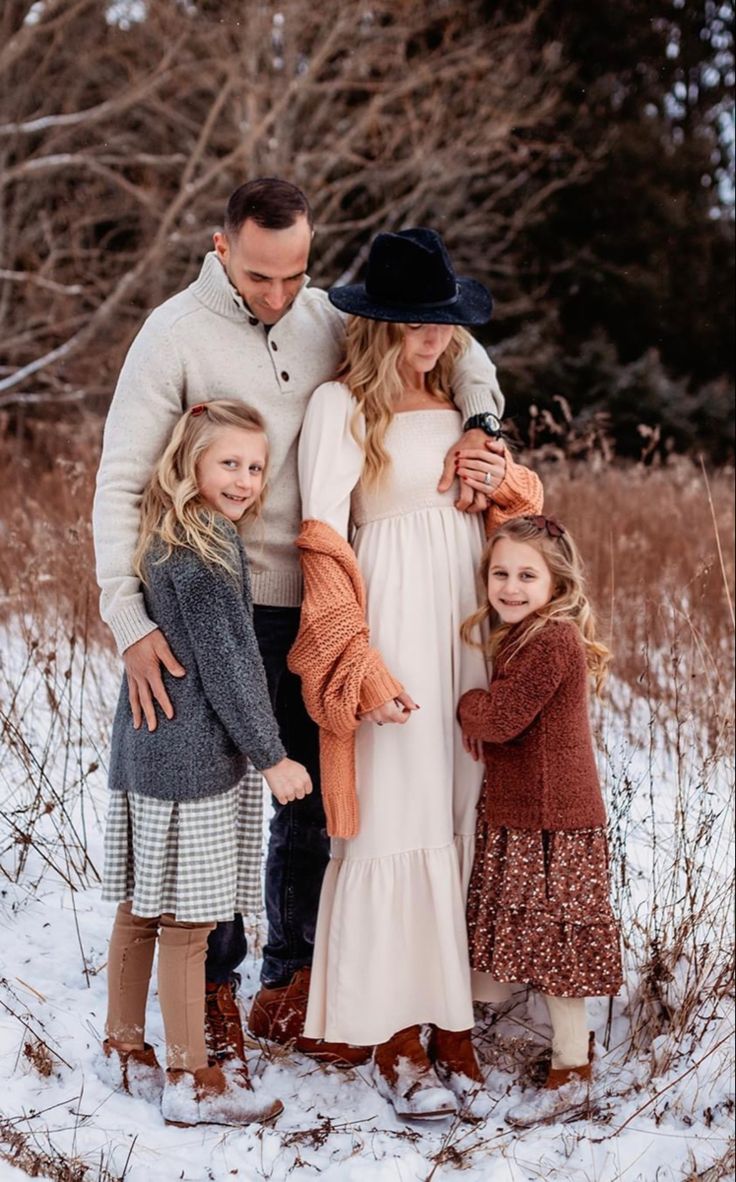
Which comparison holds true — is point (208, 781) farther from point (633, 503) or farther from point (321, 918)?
point (633, 503)

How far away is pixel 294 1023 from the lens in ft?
9.62

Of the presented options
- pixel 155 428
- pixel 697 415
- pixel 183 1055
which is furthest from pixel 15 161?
pixel 183 1055

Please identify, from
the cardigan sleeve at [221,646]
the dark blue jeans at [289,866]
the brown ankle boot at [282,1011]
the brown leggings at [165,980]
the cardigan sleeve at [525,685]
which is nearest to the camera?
the cardigan sleeve at [221,646]

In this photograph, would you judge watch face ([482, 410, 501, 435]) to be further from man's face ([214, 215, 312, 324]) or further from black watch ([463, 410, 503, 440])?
man's face ([214, 215, 312, 324])

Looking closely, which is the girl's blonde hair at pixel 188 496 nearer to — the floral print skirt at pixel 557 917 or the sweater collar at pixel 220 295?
the sweater collar at pixel 220 295

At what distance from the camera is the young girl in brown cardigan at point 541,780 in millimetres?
2611

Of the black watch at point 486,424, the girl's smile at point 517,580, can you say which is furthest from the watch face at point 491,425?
the girl's smile at point 517,580

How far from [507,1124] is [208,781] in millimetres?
1130

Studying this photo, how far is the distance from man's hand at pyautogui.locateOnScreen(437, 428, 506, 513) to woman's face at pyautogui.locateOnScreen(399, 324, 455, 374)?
206mm

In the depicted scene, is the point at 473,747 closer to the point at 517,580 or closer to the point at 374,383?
the point at 517,580

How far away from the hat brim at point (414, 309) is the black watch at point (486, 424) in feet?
0.76

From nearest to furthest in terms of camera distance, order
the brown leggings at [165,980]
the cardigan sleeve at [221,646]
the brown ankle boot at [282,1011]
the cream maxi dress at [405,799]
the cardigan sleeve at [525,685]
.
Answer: the cardigan sleeve at [221,646] → the brown leggings at [165,980] → the cardigan sleeve at [525,685] → the cream maxi dress at [405,799] → the brown ankle boot at [282,1011]

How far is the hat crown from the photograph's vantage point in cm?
259

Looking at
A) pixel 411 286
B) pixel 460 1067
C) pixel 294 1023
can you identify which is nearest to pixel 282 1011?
pixel 294 1023
